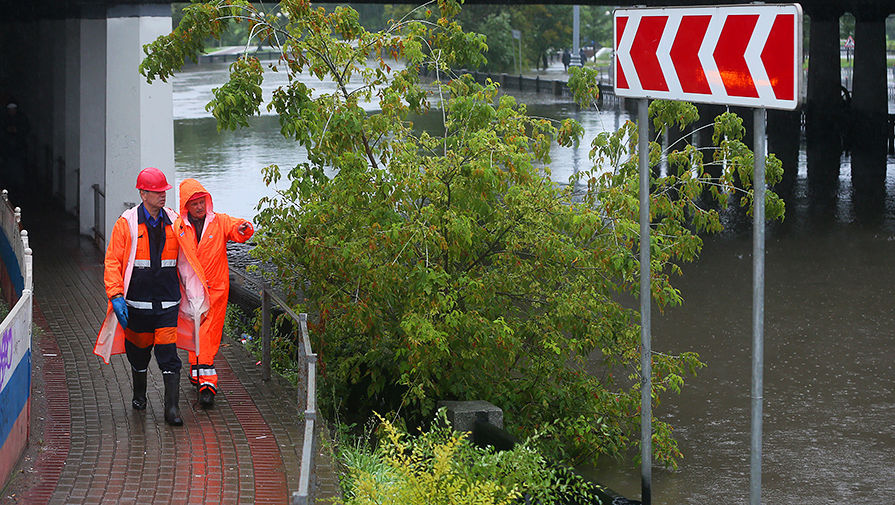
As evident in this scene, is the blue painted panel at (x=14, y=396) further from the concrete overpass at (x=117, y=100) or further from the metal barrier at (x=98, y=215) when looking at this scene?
the metal barrier at (x=98, y=215)

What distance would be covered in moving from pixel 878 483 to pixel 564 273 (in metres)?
3.01

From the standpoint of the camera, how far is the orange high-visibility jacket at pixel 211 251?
809 centimetres

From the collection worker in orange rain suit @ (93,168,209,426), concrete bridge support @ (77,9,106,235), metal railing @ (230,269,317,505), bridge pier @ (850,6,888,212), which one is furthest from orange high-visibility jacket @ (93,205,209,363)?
bridge pier @ (850,6,888,212)

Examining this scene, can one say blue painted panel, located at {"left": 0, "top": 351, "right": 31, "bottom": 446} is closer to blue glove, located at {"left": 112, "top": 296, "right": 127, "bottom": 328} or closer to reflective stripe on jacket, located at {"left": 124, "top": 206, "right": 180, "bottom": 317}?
blue glove, located at {"left": 112, "top": 296, "right": 127, "bottom": 328}

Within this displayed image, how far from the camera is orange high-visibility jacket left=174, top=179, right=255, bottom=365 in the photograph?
26.5ft

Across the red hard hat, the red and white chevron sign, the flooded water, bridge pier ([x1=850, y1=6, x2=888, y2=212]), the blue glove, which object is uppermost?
bridge pier ([x1=850, y1=6, x2=888, y2=212])

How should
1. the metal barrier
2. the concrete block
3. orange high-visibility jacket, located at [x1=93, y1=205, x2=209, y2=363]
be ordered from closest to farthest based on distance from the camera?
orange high-visibility jacket, located at [x1=93, y1=205, x2=209, y2=363], the concrete block, the metal barrier

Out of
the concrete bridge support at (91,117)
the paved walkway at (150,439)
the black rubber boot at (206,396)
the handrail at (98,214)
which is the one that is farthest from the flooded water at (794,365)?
the handrail at (98,214)

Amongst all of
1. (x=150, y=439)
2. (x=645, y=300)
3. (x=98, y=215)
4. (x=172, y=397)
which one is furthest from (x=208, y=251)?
(x=98, y=215)

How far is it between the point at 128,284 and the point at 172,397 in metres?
0.82

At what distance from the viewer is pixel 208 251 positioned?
322 inches

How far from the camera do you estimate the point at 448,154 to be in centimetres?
905

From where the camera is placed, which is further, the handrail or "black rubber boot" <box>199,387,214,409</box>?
the handrail

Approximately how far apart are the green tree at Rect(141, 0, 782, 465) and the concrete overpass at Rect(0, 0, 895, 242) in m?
6.78
